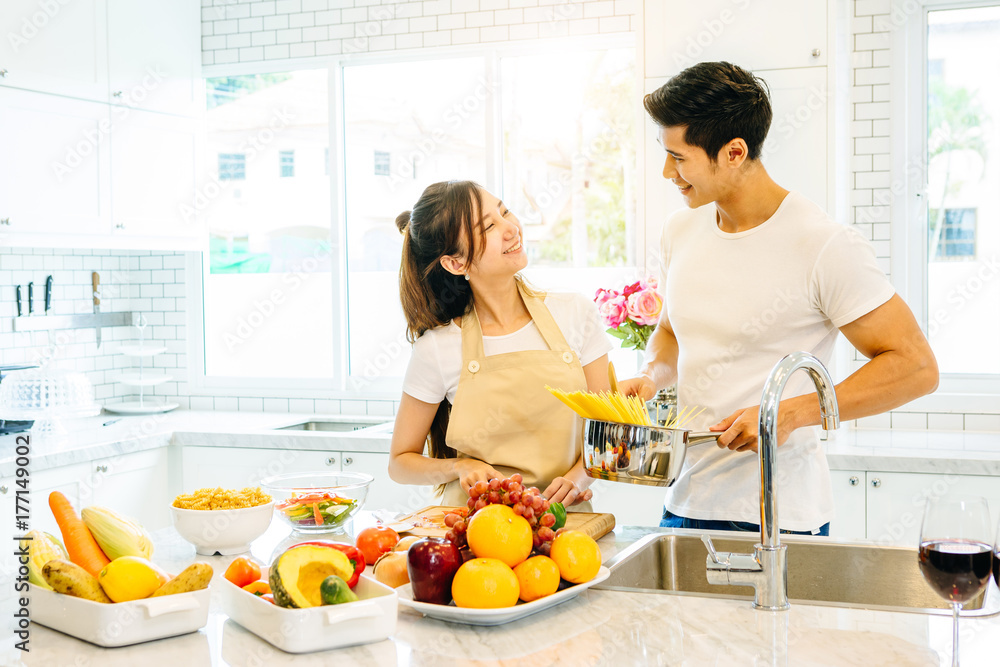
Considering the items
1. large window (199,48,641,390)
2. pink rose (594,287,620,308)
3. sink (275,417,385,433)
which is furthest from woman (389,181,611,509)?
sink (275,417,385,433)

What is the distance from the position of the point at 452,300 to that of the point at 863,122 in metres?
2.28

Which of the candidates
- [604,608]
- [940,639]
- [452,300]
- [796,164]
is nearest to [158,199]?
[452,300]

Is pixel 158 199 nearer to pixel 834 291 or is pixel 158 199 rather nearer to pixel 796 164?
pixel 796 164

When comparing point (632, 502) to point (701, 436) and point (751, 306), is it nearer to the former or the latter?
point (751, 306)

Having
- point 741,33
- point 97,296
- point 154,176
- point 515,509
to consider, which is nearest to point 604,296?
point 741,33

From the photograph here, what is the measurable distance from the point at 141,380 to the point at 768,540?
357 centimetres

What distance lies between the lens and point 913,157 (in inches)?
144

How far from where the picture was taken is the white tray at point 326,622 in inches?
51.7

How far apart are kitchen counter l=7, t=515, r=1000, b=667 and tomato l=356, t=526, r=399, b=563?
191mm

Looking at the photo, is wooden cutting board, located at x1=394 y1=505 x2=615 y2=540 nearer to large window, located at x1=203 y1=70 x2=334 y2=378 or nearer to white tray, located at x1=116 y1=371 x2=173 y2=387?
large window, located at x1=203 y1=70 x2=334 y2=378

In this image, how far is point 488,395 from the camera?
6.70 ft

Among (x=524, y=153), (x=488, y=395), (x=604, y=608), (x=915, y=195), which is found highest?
(x=524, y=153)

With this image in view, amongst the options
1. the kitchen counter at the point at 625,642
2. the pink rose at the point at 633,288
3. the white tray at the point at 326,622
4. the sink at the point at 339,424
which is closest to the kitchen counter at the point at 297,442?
the sink at the point at 339,424

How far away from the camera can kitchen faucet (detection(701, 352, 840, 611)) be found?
1420mm
